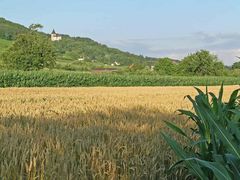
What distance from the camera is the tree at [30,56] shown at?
59531 millimetres

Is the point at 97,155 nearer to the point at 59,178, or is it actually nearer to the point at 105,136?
the point at 59,178

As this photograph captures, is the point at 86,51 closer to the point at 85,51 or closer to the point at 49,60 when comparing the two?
the point at 85,51

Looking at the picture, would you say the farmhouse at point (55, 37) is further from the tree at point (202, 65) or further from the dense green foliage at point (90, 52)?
the tree at point (202, 65)

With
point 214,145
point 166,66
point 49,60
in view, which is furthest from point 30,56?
point 214,145

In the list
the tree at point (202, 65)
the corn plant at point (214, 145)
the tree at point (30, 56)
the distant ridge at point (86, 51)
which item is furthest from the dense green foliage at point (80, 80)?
the distant ridge at point (86, 51)

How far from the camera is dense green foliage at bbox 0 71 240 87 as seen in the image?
3866cm

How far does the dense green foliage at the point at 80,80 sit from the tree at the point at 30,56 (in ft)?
55.3

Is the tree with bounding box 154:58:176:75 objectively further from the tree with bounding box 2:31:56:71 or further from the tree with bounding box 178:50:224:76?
the tree with bounding box 2:31:56:71

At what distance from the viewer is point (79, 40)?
429 feet

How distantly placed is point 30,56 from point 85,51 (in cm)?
5544

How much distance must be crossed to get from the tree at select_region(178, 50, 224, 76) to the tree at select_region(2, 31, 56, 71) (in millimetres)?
→ 26138

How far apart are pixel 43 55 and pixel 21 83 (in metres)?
22.3

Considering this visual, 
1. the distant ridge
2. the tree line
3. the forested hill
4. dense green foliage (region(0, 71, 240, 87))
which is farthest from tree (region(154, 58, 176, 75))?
the forested hill

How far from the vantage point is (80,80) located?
43.8 m
